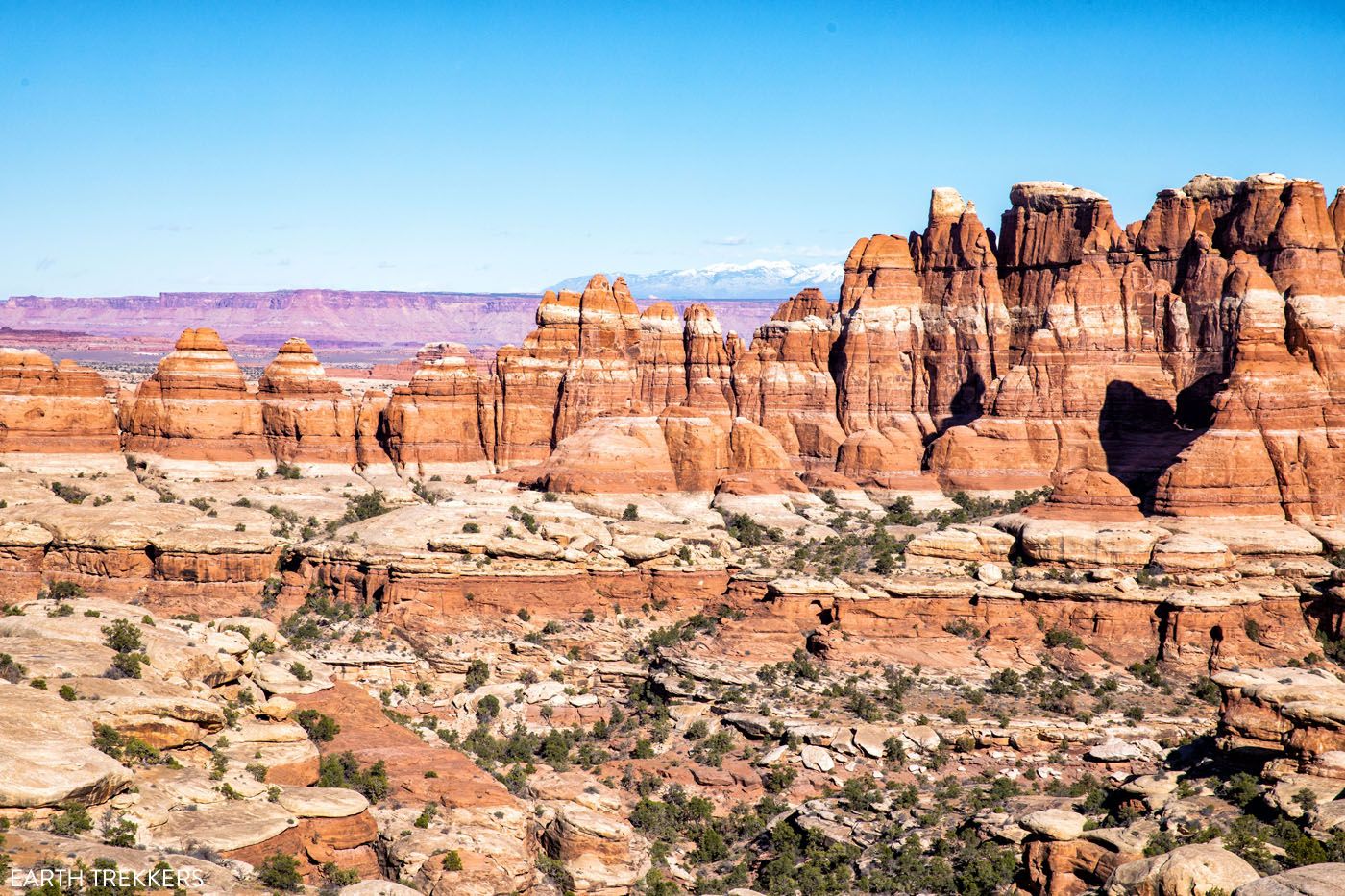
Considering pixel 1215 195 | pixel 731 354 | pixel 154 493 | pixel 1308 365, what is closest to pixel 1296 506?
pixel 1308 365

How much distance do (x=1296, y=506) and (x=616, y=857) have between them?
44.0 meters

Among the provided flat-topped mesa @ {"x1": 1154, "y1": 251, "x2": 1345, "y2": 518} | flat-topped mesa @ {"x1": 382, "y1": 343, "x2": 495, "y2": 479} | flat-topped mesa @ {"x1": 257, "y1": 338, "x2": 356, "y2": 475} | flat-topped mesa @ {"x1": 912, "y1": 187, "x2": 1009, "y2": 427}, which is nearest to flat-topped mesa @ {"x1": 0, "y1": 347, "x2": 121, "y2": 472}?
flat-topped mesa @ {"x1": 257, "y1": 338, "x2": 356, "y2": 475}

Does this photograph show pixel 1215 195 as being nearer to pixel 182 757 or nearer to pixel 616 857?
pixel 616 857

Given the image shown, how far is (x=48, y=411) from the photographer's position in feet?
275

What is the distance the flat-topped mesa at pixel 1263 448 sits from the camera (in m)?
75.1

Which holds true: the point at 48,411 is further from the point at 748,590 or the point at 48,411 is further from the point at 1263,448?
the point at 1263,448

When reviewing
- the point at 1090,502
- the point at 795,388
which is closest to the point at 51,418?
the point at 795,388

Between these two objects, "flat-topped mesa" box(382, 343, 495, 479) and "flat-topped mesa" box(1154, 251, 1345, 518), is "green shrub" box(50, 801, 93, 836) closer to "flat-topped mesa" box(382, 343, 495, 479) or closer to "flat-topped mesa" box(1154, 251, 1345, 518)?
"flat-topped mesa" box(1154, 251, 1345, 518)

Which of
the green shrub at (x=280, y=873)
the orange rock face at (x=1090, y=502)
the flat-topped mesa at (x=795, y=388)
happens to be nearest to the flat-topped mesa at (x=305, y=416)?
the flat-topped mesa at (x=795, y=388)

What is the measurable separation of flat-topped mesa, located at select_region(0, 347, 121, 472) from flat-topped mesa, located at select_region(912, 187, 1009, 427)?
1874 inches

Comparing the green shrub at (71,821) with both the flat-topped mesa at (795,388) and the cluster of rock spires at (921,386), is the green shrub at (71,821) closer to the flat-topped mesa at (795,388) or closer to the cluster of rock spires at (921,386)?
the cluster of rock spires at (921,386)

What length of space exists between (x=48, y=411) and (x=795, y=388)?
42472 mm

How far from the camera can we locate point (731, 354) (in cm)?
10350

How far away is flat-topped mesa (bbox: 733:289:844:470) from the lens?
98375 mm
